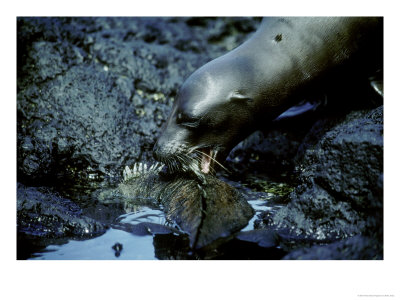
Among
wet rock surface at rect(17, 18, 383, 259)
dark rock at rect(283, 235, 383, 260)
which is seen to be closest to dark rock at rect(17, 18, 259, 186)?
wet rock surface at rect(17, 18, 383, 259)

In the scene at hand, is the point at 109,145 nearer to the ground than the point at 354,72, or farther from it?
nearer to the ground

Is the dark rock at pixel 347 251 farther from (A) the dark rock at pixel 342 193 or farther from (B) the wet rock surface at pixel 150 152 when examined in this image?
(A) the dark rock at pixel 342 193

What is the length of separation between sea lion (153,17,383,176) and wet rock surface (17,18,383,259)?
1.33ft

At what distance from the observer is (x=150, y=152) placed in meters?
5.02

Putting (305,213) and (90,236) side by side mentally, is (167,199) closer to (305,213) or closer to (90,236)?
(90,236)

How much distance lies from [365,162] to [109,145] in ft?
8.78

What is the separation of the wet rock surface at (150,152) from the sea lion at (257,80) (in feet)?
1.33

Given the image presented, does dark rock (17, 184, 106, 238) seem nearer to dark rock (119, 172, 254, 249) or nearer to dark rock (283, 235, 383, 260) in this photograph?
dark rock (119, 172, 254, 249)

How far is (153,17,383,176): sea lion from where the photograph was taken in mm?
4137

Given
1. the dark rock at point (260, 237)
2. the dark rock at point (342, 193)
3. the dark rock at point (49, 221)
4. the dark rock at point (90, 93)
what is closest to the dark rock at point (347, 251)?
the dark rock at point (342, 193)

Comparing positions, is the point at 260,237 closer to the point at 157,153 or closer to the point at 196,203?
the point at 196,203

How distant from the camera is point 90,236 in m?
3.18
